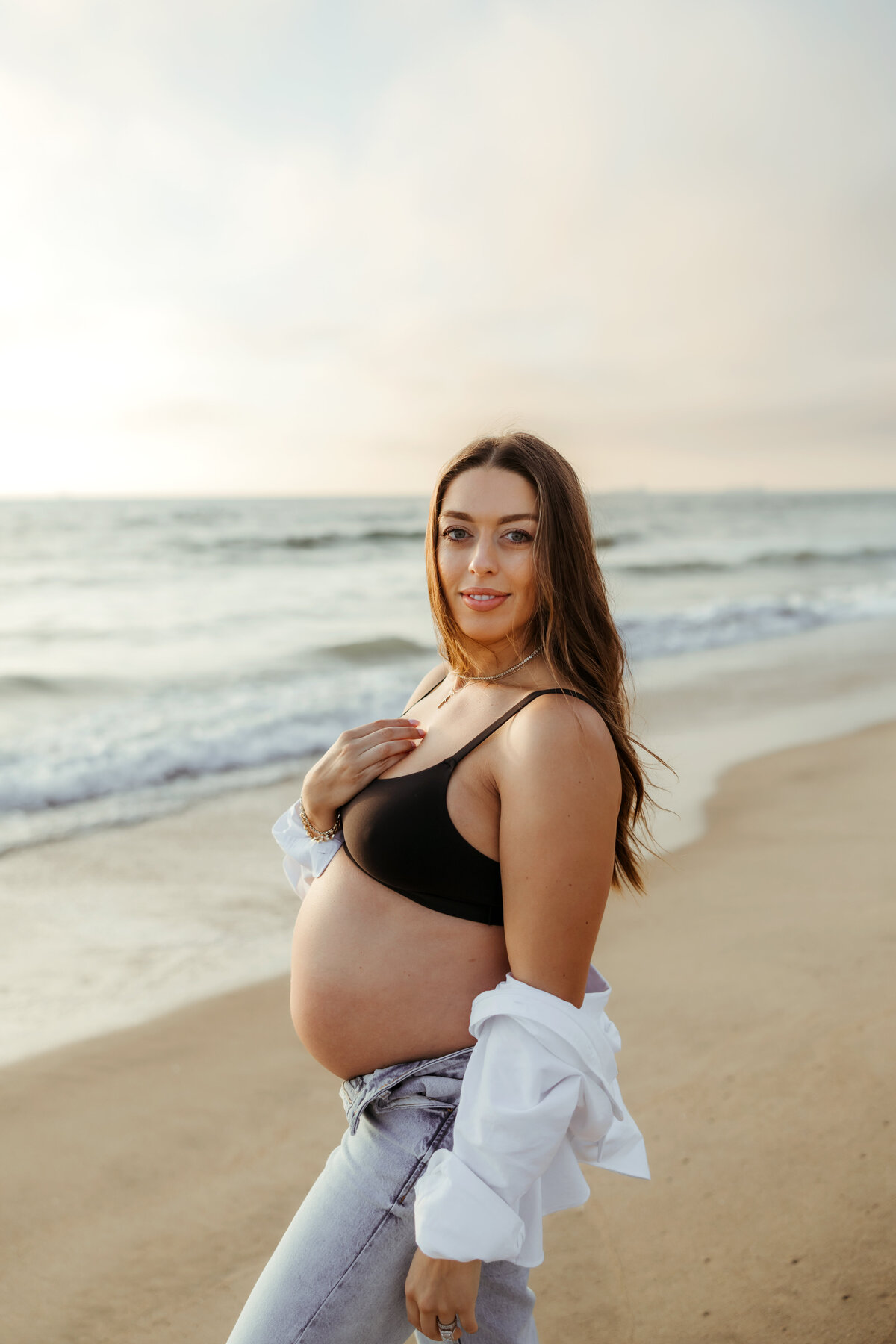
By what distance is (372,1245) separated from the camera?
1.64 metres

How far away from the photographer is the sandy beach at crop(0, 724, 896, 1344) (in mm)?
2506

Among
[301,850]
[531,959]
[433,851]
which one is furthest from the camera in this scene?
[301,850]

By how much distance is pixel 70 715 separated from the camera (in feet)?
34.5

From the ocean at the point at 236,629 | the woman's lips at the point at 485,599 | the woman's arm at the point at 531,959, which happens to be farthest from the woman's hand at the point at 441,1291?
the ocean at the point at 236,629

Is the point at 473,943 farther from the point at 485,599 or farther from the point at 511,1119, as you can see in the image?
the point at 485,599

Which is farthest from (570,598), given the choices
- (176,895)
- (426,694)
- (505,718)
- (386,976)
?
(176,895)

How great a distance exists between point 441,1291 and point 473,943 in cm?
56

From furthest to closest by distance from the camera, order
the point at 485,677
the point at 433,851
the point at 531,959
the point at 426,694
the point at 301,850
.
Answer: the point at 426,694
the point at 301,850
the point at 485,677
the point at 433,851
the point at 531,959

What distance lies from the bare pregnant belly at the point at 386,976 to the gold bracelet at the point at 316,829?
5.0 inches

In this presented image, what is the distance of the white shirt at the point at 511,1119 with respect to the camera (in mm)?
1468

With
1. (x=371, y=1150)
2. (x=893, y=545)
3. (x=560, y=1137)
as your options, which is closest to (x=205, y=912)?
(x=371, y=1150)

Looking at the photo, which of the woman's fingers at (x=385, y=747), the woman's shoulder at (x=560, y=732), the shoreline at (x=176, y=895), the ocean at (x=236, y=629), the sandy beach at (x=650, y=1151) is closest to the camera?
the woman's shoulder at (x=560, y=732)

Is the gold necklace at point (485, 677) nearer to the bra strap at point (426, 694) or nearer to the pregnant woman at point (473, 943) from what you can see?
the pregnant woman at point (473, 943)

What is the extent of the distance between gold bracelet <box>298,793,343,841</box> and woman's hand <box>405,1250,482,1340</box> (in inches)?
31.9
